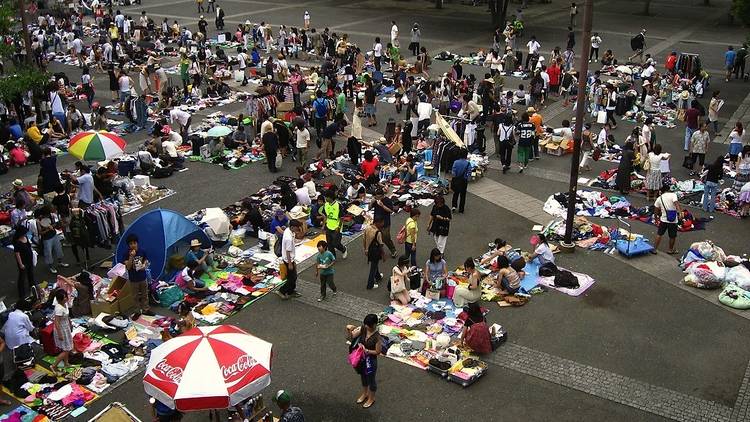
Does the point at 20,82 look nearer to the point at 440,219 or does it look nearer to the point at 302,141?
the point at 302,141

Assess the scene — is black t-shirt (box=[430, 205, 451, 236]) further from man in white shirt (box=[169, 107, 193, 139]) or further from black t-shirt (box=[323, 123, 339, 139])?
man in white shirt (box=[169, 107, 193, 139])

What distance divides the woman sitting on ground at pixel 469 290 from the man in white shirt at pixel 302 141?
8.73m

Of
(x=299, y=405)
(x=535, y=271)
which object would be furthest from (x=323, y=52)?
(x=299, y=405)

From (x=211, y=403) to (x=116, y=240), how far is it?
8.81 m

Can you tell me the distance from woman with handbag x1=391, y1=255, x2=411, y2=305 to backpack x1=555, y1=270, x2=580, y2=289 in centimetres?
312

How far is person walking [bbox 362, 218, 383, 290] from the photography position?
14047mm

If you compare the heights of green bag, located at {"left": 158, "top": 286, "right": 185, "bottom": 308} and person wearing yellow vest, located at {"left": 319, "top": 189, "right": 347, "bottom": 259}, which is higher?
person wearing yellow vest, located at {"left": 319, "top": 189, "right": 347, "bottom": 259}

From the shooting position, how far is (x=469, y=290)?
1348cm

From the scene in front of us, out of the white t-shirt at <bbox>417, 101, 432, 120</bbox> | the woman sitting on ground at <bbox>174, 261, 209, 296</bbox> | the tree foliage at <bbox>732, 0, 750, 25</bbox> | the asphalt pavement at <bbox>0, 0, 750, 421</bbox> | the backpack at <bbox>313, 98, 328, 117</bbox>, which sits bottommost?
the asphalt pavement at <bbox>0, 0, 750, 421</bbox>

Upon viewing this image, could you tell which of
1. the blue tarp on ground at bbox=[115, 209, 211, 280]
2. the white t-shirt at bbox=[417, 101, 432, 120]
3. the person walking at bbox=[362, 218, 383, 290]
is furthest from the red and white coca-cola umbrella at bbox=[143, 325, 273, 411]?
the white t-shirt at bbox=[417, 101, 432, 120]

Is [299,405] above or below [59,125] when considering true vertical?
below

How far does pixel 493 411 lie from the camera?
10.8 m

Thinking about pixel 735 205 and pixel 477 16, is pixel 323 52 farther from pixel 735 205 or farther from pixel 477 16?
pixel 735 205

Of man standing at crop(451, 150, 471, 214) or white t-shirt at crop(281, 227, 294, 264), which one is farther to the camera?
man standing at crop(451, 150, 471, 214)
